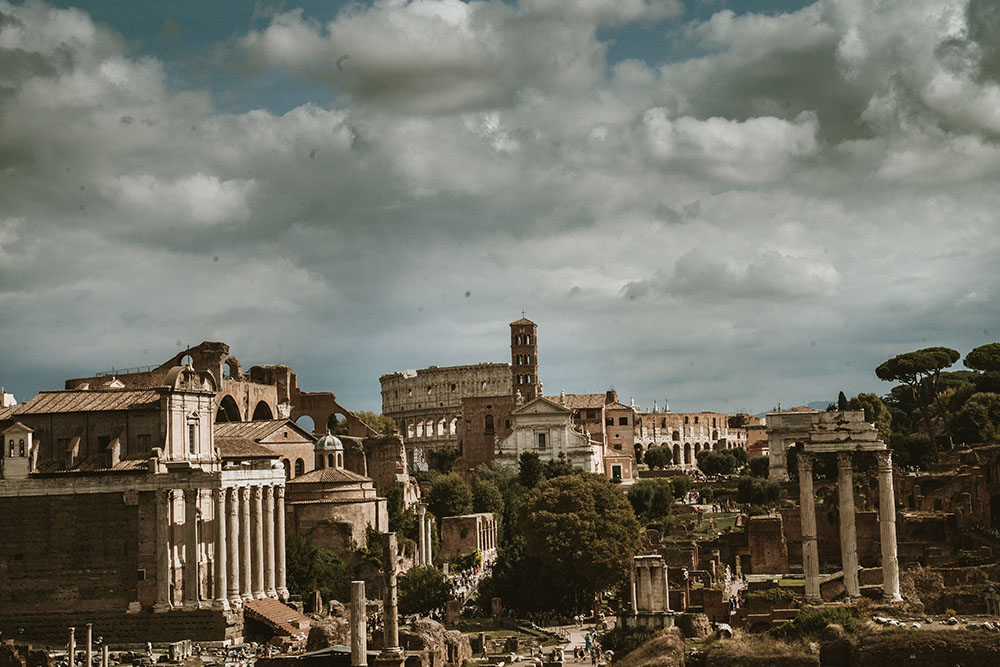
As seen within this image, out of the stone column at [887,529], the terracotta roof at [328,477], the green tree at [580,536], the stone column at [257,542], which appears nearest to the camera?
the stone column at [887,529]

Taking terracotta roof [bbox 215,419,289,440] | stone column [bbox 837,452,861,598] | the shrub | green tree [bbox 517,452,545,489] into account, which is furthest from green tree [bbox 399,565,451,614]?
green tree [bbox 517,452,545,489]

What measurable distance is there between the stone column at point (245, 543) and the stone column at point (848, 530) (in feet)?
65.5

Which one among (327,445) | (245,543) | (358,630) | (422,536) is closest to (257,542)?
(245,543)

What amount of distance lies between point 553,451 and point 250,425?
35.3m

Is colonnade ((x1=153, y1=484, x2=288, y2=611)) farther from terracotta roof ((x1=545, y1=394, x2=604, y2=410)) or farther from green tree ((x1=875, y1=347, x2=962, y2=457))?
terracotta roof ((x1=545, y1=394, x2=604, y2=410))

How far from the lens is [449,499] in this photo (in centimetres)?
6894

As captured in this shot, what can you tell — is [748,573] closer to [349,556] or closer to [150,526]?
[349,556]

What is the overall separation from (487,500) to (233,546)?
98.1 feet

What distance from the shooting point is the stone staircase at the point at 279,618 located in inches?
1623

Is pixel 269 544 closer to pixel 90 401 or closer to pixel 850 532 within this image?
pixel 90 401

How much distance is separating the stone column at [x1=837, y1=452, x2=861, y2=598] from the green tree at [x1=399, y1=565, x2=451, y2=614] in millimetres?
15635

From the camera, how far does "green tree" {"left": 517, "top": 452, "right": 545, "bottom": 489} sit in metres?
79.6

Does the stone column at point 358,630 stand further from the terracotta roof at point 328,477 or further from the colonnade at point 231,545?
the terracotta roof at point 328,477

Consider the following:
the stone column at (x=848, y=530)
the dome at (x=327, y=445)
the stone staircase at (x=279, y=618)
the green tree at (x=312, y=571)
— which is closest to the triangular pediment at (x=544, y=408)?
the dome at (x=327, y=445)
